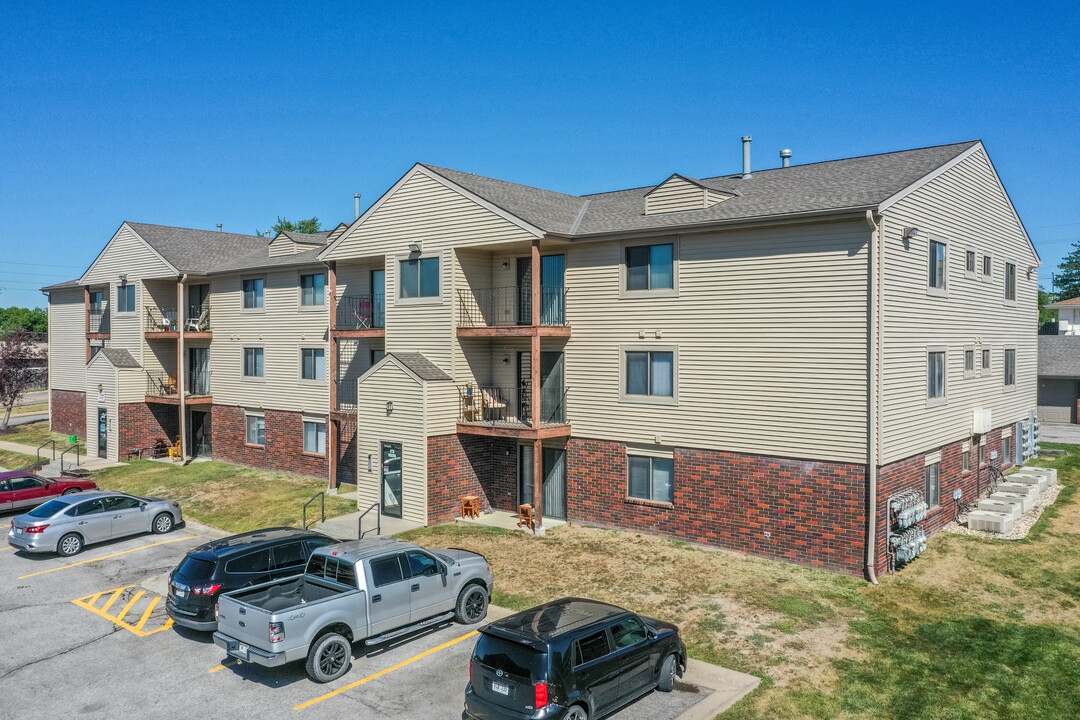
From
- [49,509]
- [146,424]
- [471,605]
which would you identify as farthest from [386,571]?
[146,424]

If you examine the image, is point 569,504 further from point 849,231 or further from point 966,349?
point 966,349

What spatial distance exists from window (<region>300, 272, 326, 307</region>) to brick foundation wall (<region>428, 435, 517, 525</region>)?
10240mm

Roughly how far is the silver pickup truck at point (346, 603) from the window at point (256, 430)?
1877 cm

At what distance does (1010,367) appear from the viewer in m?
26.0

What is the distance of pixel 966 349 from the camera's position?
72.0 feet

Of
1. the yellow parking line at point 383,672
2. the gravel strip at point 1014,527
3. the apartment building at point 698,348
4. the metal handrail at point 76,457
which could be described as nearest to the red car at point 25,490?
the metal handrail at point 76,457

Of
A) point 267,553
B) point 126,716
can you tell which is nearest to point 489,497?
point 267,553

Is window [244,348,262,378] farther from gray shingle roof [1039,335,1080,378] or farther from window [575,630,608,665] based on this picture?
gray shingle roof [1039,335,1080,378]

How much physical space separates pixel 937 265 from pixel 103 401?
3405 cm

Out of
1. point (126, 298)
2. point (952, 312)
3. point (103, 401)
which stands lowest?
point (103, 401)

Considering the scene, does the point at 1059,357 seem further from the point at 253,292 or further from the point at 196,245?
the point at 196,245

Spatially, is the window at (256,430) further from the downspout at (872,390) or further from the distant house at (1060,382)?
the distant house at (1060,382)

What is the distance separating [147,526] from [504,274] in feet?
41.5

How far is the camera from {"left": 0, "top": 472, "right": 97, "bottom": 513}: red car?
2395cm
